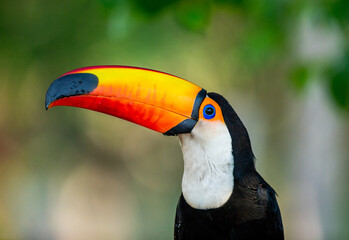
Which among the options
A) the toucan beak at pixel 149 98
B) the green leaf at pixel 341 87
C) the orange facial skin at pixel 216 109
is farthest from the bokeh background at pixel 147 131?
the orange facial skin at pixel 216 109

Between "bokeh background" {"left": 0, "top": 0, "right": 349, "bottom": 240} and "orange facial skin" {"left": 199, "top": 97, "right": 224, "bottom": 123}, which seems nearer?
"orange facial skin" {"left": 199, "top": 97, "right": 224, "bottom": 123}

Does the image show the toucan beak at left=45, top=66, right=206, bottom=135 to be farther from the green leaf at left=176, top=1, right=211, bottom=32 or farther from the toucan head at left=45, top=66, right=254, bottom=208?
the green leaf at left=176, top=1, right=211, bottom=32

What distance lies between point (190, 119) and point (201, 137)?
3.8 inches

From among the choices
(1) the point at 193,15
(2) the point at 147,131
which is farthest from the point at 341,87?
(2) the point at 147,131

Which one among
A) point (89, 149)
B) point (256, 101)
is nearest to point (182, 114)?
point (256, 101)

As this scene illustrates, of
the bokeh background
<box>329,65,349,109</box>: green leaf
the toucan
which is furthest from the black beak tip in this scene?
<box>329,65,349,109</box>: green leaf

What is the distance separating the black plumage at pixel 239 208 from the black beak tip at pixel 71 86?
1.88 ft

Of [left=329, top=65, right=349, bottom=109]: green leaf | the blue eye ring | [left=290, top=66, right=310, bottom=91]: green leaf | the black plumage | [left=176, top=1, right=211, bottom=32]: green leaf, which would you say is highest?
[left=176, top=1, right=211, bottom=32]: green leaf

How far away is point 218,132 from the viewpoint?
8.30 feet

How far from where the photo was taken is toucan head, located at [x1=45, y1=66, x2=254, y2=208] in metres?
2.46

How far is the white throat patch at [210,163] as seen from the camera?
2508mm

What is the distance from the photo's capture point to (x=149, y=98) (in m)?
2.49

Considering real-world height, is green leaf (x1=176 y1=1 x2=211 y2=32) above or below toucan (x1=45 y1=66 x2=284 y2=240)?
above

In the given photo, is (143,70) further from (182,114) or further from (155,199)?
(155,199)
